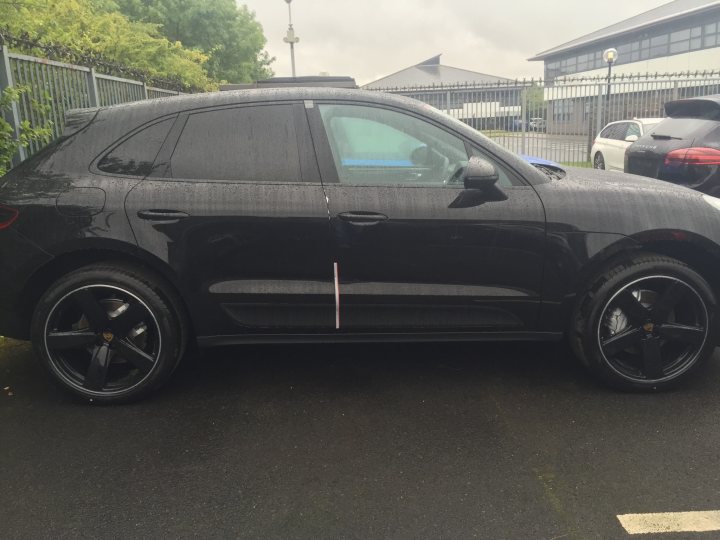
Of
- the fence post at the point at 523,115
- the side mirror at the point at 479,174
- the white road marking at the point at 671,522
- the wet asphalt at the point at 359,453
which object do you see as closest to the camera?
the white road marking at the point at 671,522

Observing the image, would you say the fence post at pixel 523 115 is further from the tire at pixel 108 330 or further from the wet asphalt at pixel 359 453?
the tire at pixel 108 330

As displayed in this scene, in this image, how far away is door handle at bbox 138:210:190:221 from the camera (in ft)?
10.2

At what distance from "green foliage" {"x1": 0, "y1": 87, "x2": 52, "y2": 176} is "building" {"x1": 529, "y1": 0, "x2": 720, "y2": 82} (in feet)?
103

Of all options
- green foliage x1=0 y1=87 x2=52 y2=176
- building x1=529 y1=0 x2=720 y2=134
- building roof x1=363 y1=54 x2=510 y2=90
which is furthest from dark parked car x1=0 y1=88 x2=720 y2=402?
building roof x1=363 y1=54 x2=510 y2=90

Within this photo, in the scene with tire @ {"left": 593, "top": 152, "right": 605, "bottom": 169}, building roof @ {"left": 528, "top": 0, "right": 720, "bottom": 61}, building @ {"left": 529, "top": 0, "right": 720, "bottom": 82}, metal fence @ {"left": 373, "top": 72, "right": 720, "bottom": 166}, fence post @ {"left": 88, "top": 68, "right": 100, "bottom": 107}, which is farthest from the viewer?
building roof @ {"left": 528, "top": 0, "right": 720, "bottom": 61}

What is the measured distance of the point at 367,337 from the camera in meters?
3.29

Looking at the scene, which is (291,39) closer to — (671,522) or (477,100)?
(477,100)

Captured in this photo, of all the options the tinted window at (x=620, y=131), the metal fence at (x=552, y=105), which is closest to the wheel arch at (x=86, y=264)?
the tinted window at (x=620, y=131)

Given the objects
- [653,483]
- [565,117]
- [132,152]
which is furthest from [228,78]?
[653,483]

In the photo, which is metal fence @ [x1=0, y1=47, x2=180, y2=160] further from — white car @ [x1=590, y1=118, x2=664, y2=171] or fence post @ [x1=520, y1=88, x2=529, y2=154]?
fence post @ [x1=520, y1=88, x2=529, y2=154]

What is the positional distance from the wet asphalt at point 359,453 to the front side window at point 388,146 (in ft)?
4.04

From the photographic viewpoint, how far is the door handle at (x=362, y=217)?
3.10m

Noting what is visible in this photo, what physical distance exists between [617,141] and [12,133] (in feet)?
39.4

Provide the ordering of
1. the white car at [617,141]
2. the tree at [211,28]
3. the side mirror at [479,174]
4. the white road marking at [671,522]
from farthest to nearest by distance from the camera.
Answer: the tree at [211,28], the white car at [617,141], the side mirror at [479,174], the white road marking at [671,522]
